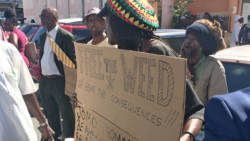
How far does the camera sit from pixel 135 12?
202 centimetres

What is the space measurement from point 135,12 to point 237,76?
1.77 m

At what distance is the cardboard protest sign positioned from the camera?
1569mm

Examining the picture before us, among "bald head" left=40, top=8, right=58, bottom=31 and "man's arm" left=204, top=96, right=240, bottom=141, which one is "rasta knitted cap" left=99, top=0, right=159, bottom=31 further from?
"bald head" left=40, top=8, right=58, bottom=31

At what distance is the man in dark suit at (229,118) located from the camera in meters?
1.12

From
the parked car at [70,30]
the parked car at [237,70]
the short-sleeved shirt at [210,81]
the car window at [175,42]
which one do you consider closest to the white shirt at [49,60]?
the parked car at [70,30]

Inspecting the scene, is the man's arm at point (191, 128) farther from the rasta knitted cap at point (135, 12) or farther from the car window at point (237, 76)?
the car window at point (237, 76)

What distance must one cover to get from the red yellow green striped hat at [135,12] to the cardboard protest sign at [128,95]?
0.19 m

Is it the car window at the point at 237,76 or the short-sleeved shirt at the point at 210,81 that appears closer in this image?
the short-sleeved shirt at the point at 210,81

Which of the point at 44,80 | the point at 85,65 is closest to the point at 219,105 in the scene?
the point at 85,65

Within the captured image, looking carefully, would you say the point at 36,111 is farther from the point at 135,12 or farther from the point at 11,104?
the point at 135,12

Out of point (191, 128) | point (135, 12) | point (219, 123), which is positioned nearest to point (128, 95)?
point (191, 128)

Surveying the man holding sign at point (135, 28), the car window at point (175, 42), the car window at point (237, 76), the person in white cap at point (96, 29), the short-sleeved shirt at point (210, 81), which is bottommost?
the car window at point (175, 42)

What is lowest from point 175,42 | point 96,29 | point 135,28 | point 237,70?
point 175,42

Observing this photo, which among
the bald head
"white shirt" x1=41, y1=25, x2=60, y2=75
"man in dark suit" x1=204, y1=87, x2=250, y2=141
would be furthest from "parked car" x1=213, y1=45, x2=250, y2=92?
"man in dark suit" x1=204, y1=87, x2=250, y2=141
